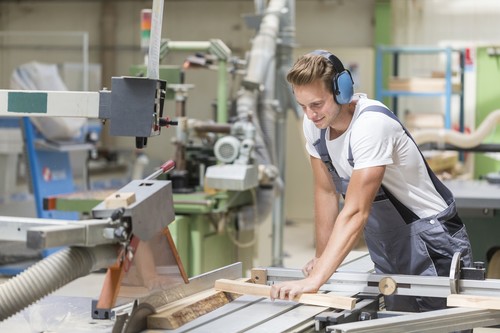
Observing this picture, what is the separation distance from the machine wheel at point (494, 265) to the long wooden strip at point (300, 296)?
78.5 inches

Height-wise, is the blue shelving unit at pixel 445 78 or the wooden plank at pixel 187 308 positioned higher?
the blue shelving unit at pixel 445 78

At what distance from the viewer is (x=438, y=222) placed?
255cm

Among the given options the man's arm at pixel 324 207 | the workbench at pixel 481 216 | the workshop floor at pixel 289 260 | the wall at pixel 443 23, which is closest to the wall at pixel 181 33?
the wall at pixel 443 23

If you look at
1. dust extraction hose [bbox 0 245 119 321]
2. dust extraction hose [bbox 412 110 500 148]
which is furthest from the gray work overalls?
dust extraction hose [bbox 412 110 500 148]

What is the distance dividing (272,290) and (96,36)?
9.23 meters

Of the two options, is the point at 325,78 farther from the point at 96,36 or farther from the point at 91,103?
the point at 96,36

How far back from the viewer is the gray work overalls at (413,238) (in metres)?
2.54

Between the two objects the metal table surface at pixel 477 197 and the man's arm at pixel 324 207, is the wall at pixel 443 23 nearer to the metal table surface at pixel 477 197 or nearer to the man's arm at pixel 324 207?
the metal table surface at pixel 477 197

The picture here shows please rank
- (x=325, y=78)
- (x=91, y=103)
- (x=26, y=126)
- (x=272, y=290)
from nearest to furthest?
(x=91, y=103), (x=272, y=290), (x=325, y=78), (x=26, y=126)

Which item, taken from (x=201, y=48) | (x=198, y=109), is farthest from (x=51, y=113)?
(x=198, y=109)

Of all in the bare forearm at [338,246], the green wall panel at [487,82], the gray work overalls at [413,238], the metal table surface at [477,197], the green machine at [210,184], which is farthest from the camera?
the green wall panel at [487,82]

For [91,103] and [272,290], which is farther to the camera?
[272,290]

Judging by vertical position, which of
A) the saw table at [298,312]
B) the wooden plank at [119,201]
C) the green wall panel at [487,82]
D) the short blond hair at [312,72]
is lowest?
the saw table at [298,312]

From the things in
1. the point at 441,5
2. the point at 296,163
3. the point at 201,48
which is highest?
the point at 441,5
